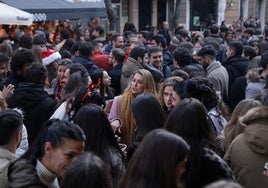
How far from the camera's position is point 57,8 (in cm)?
1405

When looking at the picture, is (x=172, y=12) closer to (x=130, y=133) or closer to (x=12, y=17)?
(x=12, y=17)

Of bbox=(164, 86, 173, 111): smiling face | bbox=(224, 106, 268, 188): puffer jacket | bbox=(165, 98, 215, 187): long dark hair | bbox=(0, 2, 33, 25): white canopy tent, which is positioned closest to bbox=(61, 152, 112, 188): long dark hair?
bbox=(165, 98, 215, 187): long dark hair

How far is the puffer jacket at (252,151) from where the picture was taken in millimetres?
3520

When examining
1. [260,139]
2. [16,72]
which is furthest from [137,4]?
[260,139]

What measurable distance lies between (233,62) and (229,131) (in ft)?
13.3

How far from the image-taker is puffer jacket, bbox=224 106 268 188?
3520 mm

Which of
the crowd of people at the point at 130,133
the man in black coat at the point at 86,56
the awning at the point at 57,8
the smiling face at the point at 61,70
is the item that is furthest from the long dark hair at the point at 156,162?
the awning at the point at 57,8

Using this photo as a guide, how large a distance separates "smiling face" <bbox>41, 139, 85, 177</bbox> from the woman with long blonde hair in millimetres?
1965

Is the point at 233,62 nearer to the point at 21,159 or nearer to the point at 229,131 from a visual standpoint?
the point at 229,131

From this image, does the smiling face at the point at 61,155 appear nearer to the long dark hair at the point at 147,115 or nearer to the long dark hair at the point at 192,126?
the long dark hair at the point at 192,126

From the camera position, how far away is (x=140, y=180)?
8.46 ft

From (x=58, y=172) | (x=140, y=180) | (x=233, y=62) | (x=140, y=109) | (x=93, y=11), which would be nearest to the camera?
(x=140, y=180)

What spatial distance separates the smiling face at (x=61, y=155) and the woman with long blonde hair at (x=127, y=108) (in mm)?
1965

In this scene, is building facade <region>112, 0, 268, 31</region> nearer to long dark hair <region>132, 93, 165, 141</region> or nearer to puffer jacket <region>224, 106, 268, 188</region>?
long dark hair <region>132, 93, 165, 141</region>
